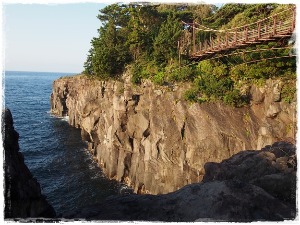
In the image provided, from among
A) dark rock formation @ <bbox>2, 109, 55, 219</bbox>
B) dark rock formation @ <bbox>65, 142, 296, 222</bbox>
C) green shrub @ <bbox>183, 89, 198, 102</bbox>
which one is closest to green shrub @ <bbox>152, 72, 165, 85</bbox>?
green shrub @ <bbox>183, 89, 198, 102</bbox>

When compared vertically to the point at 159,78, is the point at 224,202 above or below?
below

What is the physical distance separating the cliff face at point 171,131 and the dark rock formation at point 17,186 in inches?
621

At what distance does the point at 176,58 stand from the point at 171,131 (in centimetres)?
845

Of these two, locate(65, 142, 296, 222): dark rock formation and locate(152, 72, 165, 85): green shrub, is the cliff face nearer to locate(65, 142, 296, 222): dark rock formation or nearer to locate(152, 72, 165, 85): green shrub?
locate(152, 72, 165, 85): green shrub

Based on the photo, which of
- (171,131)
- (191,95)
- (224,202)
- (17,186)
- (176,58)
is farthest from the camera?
(176,58)

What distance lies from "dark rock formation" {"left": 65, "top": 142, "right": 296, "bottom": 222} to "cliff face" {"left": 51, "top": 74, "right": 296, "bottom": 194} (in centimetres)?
1144

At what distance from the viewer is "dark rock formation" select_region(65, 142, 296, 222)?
26.2 ft

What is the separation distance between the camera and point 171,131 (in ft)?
84.6

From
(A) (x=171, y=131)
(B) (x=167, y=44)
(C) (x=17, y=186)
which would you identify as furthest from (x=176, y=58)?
(C) (x=17, y=186)

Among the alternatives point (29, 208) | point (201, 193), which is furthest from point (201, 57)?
point (29, 208)

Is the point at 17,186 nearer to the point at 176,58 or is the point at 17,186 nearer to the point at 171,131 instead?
the point at 171,131

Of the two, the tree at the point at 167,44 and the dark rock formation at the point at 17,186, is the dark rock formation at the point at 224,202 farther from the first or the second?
the tree at the point at 167,44

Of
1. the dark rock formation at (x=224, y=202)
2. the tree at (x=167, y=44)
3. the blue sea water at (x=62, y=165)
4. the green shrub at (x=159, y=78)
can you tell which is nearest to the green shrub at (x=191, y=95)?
the green shrub at (x=159, y=78)

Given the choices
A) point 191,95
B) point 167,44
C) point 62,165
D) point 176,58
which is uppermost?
point 167,44
